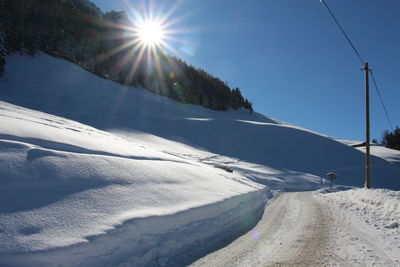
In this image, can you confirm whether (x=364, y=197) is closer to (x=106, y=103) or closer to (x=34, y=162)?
(x=34, y=162)

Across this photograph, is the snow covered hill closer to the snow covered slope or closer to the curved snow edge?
the curved snow edge

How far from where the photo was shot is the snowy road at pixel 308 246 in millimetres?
4355

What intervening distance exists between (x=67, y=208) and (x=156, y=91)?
50.4 metres

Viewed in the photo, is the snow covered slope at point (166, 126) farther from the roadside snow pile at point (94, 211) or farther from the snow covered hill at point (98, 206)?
the roadside snow pile at point (94, 211)

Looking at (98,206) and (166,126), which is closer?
(98,206)

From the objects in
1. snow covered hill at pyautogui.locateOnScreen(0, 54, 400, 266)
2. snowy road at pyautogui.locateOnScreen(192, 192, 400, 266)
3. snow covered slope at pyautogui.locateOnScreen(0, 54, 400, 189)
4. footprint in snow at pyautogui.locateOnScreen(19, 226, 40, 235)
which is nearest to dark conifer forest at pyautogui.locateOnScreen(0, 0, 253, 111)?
snow covered slope at pyautogui.locateOnScreen(0, 54, 400, 189)

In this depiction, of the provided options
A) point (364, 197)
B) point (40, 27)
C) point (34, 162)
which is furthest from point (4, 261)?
point (40, 27)

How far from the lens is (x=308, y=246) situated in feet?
16.7

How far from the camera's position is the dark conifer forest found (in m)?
37.3

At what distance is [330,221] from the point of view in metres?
7.36

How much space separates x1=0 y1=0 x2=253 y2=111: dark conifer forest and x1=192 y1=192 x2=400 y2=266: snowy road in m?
32.9

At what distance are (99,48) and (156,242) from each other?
55.8m

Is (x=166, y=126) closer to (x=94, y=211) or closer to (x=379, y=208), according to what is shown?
(x=379, y=208)

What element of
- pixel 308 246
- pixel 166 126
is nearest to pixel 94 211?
pixel 308 246
